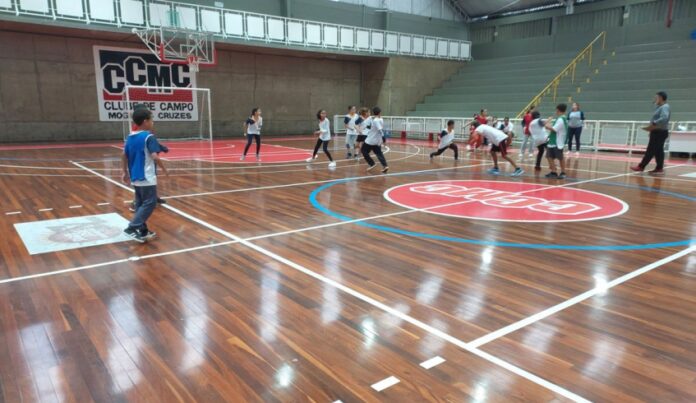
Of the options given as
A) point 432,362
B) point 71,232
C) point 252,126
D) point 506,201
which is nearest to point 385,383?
point 432,362

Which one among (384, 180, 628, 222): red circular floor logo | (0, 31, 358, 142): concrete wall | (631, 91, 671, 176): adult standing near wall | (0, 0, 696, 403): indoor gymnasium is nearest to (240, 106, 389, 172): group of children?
(0, 0, 696, 403): indoor gymnasium

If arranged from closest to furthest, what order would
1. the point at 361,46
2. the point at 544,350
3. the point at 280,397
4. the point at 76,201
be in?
the point at 280,397 < the point at 544,350 < the point at 76,201 < the point at 361,46

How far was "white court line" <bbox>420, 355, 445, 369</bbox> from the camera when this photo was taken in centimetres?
295

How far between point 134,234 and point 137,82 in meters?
18.5

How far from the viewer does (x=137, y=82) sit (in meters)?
21.7

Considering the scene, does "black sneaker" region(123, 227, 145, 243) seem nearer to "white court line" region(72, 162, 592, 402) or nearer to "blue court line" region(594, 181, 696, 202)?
"white court line" region(72, 162, 592, 402)

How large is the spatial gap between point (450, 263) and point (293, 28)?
21.2 meters

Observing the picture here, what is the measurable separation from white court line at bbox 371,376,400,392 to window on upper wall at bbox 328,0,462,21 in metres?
28.0

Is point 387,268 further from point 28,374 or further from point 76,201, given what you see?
point 76,201

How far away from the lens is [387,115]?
1097 inches

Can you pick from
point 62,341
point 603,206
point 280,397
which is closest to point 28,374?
point 62,341

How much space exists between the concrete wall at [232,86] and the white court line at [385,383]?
22.0 meters

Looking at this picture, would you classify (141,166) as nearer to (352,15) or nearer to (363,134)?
(363,134)

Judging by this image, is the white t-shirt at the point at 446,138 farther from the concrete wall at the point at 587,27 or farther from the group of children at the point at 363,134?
the concrete wall at the point at 587,27
